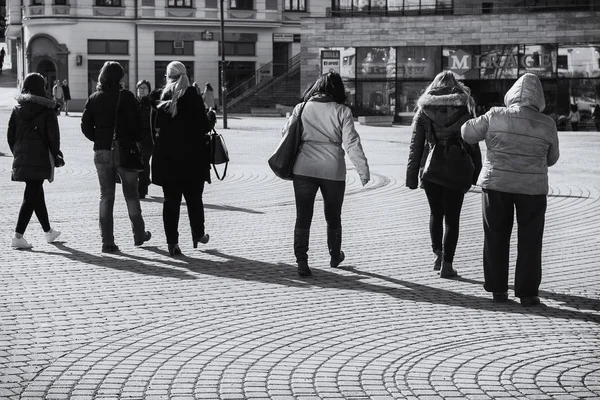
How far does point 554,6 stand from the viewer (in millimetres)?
45719

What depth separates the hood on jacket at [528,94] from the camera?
853 centimetres

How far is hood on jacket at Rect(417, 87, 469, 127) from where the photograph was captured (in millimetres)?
9750

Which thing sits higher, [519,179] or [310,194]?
[519,179]

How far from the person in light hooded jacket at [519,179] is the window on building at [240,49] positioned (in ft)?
174

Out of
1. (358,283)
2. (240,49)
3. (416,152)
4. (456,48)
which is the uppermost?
(240,49)

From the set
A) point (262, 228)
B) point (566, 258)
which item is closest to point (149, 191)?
point (262, 228)

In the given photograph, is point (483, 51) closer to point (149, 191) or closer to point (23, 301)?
point (149, 191)

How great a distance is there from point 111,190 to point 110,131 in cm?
57

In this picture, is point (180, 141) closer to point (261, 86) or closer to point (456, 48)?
point (456, 48)

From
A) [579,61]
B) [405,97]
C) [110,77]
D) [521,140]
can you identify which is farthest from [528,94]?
[405,97]

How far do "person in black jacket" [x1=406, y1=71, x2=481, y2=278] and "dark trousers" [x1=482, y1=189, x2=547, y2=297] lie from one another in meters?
1.02

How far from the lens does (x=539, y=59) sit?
45875mm

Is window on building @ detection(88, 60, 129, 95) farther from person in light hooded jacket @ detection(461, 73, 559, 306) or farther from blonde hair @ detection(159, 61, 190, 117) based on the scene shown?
person in light hooded jacket @ detection(461, 73, 559, 306)

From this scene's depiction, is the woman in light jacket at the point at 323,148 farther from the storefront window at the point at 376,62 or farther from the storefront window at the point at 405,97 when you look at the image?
the storefront window at the point at 376,62
